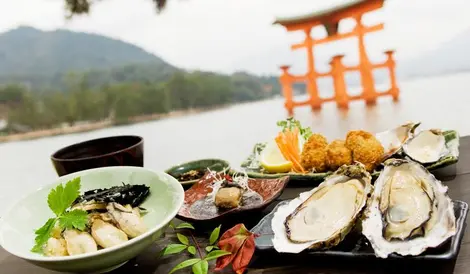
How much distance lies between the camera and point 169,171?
3.78 ft

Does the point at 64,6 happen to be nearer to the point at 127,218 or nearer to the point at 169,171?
the point at 169,171

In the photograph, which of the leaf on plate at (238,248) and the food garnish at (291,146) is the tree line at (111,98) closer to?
the food garnish at (291,146)

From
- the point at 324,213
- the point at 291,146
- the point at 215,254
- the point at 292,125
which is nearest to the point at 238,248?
the point at 215,254

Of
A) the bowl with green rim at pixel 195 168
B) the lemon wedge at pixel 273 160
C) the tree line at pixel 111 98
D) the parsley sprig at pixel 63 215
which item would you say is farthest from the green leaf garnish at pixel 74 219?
the tree line at pixel 111 98

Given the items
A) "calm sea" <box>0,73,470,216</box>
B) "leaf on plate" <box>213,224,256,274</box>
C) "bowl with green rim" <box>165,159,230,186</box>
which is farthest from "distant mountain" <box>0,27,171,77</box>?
"leaf on plate" <box>213,224,256,274</box>

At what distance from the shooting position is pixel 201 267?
2.02 ft

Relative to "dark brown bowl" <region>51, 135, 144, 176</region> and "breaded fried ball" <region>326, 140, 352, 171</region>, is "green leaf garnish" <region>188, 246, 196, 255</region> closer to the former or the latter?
"dark brown bowl" <region>51, 135, 144, 176</region>

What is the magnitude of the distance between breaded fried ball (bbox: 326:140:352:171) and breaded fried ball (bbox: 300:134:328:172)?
25 mm

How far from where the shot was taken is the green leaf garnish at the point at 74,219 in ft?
2.15

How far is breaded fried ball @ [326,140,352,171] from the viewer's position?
1.02 m

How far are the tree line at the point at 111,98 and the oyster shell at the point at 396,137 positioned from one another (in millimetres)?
1834

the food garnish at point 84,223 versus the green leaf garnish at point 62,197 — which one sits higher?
the green leaf garnish at point 62,197

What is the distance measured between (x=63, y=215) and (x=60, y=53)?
240 centimetres

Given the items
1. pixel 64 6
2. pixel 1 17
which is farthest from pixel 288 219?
pixel 1 17
